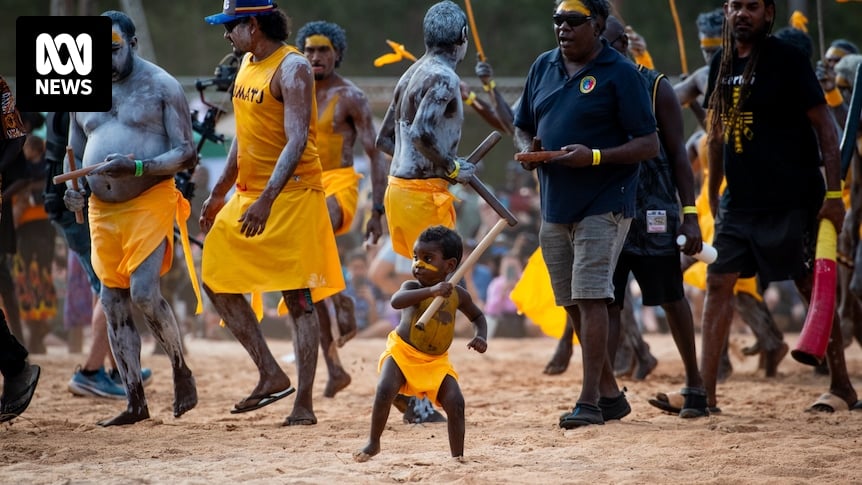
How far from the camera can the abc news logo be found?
7.17 metres

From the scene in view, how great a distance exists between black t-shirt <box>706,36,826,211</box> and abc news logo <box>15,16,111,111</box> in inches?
134

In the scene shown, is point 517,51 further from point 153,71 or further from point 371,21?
point 153,71

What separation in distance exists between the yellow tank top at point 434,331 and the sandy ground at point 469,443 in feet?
1.64

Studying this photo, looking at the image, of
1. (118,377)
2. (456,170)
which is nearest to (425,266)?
(456,170)

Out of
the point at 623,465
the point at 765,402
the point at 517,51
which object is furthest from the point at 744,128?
the point at 517,51

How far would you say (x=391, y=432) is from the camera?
6.77 m

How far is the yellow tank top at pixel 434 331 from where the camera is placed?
5.77m

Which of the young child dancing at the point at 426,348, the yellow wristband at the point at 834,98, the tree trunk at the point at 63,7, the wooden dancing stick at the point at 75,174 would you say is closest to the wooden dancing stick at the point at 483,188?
the young child dancing at the point at 426,348

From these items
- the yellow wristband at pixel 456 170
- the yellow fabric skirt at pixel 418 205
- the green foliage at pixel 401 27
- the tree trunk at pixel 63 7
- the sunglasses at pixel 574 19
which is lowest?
the yellow fabric skirt at pixel 418 205

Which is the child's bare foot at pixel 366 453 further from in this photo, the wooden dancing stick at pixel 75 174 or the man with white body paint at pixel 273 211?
the wooden dancing stick at pixel 75 174

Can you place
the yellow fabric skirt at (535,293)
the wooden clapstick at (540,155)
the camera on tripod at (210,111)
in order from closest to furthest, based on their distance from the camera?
the wooden clapstick at (540,155)
the camera on tripod at (210,111)
the yellow fabric skirt at (535,293)

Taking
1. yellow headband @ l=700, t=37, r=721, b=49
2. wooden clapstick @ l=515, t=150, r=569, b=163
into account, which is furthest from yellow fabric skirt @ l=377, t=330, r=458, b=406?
yellow headband @ l=700, t=37, r=721, b=49

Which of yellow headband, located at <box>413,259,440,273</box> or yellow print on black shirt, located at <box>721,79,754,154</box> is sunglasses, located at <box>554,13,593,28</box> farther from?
yellow headband, located at <box>413,259,440,273</box>

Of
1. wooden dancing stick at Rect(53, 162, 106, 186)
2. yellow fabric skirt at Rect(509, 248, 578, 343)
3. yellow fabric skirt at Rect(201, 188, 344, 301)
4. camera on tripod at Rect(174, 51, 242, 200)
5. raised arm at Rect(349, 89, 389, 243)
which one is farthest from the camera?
yellow fabric skirt at Rect(509, 248, 578, 343)
